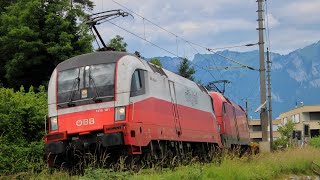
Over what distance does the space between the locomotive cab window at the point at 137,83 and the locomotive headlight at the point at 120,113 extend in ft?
1.67

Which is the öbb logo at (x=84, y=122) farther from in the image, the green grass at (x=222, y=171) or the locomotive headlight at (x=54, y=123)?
the green grass at (x=222, y=171)

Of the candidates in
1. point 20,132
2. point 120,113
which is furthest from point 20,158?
point 120,113

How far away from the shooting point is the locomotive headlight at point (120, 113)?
41.5 feet

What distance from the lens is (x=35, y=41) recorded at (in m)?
24.9

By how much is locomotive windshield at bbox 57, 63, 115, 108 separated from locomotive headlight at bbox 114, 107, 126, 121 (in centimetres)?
39

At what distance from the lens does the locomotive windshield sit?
514 inches

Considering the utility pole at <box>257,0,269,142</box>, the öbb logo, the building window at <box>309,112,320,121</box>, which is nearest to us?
the öbb logo

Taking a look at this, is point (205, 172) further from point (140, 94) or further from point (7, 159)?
point (7, 159)

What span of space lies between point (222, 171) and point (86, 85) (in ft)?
14.5

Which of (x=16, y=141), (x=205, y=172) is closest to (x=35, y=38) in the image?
(x=16, y=141)

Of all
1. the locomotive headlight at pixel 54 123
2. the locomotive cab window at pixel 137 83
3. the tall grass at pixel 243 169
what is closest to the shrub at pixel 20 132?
the locomotive headlight at pixel 54 123

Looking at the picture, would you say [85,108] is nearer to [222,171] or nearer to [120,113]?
[120,113]

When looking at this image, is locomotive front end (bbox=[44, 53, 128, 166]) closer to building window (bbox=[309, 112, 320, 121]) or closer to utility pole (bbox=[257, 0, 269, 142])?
utility pole (bbox=[257, 0, 269, 142])

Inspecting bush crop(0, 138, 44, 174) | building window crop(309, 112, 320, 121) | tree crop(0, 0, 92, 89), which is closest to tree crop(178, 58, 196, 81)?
tree crop(0, 0, 92, 89)
